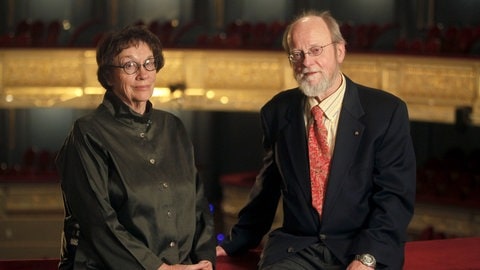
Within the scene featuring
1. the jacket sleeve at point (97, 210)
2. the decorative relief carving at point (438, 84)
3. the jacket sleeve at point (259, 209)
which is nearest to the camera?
the jacket sleeve at point (97, 210)

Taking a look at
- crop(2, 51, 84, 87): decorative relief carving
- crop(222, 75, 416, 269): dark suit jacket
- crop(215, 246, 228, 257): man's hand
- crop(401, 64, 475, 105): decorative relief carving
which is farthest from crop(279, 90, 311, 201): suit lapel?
crop(2, 51, 84, 87): decorative relief carving

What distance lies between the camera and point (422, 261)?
3582 millimetres

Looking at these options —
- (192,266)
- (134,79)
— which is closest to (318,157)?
(192,266)

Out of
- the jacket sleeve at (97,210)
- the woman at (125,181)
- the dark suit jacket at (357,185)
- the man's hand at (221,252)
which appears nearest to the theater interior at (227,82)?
the man's hand at (221,252)

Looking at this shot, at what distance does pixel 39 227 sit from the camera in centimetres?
1011

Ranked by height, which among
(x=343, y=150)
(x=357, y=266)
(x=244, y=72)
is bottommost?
(x=244, y=72)

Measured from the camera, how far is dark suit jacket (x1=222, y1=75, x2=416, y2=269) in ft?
10.6

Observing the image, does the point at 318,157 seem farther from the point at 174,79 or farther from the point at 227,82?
the point at 174,79

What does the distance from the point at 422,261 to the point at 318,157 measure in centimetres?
57

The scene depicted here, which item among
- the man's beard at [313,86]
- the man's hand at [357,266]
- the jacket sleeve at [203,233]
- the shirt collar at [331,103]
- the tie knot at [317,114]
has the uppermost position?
the man's beard at [313,86]

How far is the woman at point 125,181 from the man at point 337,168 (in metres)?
0.33

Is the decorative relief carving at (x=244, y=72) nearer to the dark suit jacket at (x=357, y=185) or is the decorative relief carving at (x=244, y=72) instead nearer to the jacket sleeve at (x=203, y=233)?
the dark suit jacket at (x=357, y=185)

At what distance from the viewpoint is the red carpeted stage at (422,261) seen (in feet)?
11.5

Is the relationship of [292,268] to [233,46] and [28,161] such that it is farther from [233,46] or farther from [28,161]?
[28,161]
